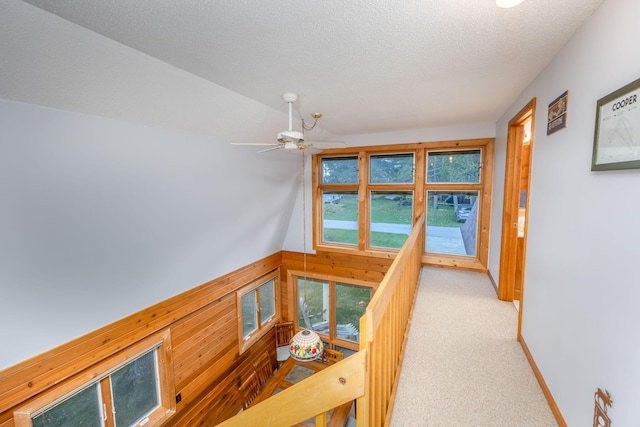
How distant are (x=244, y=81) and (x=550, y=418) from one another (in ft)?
10.2

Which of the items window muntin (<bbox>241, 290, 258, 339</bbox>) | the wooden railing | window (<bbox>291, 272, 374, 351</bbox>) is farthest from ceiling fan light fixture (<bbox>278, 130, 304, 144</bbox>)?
window (<bbox>291, 272, 374, 351</bbox>)

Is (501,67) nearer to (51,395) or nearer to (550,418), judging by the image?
(550,418)

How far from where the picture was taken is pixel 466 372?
78.8 inches

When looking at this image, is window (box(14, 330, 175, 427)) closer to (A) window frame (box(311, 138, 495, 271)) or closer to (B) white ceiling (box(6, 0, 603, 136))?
(B) white ceiling (box(6, 0, 603, 136))

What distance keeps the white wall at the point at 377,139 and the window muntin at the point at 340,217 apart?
328 mm

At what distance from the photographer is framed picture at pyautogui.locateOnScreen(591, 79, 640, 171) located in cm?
101

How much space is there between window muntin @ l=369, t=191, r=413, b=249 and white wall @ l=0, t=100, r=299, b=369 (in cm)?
242

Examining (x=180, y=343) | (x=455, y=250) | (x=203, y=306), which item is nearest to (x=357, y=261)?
(x=455, y=250)

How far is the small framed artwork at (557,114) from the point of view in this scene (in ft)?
5.29

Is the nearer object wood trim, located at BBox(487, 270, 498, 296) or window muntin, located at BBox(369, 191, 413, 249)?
wood trim, located at BBox(487, 270, 498, 296)

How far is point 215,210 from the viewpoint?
3656 millimetres

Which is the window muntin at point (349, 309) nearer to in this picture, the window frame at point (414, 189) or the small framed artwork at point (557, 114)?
the window frame at point (414, 189)

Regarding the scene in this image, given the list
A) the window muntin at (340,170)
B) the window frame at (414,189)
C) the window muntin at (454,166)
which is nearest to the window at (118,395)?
the window frame at (414,189)

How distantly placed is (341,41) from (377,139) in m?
3.24
